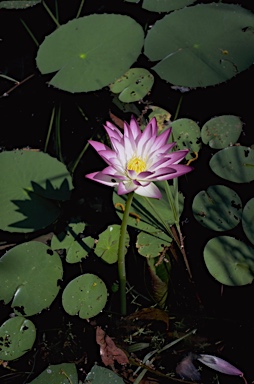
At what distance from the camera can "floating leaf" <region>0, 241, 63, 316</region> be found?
2.45 m

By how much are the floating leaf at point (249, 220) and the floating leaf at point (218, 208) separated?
1.4 inches

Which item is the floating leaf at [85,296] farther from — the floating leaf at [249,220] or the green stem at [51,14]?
the green stem at [51,14]

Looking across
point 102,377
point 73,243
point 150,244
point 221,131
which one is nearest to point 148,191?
point 150,244

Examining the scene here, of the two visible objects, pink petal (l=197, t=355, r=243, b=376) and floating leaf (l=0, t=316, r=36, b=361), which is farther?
floating leaf (l=0, t=316, r=36, b=361)

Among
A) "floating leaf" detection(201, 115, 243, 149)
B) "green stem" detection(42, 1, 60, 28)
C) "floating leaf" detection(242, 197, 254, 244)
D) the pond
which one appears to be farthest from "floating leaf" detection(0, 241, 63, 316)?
"green stem" detection(42, 1, 60, 28)

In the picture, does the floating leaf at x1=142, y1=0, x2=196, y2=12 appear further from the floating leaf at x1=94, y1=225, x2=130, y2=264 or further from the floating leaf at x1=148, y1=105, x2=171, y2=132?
the floating leaf at x1=94, y1=225, x2=130, y2=264

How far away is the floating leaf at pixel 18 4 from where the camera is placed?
147 inches

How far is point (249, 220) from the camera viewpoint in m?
2.49

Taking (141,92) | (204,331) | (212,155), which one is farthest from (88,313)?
(141,92)

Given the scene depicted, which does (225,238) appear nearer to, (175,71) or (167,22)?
(175,71)

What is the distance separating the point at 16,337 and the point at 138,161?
3.32ft

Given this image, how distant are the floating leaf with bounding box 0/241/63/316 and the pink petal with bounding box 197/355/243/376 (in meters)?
0.77

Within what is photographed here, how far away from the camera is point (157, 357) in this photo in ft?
7.68

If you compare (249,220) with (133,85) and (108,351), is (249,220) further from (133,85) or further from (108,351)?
(133,85)
